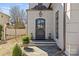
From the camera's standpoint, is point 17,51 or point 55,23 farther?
point 55,23

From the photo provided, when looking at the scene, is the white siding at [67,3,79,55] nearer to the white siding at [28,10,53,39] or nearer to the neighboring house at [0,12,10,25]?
the neighboring house at [0,12,10,25]

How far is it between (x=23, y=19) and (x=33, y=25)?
363 centimetres

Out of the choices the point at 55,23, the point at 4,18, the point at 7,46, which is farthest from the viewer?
the point at 55,23

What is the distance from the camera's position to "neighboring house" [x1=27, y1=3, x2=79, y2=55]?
6.18 meters

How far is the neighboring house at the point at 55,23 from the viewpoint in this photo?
243 inches

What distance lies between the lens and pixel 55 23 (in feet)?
28.9

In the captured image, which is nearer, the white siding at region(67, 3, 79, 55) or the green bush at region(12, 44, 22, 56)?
the green bush at region(12, 44, 22, 56)

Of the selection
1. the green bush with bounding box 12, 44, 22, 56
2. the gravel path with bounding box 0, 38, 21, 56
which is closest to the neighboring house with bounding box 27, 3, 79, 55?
the gravel path with bounding box 0, 38, 21, 56

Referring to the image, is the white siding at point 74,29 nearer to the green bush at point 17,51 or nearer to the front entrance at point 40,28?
the green bush at point 17,51

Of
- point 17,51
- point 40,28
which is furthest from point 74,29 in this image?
point 40,28

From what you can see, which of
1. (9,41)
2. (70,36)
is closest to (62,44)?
(70,36)

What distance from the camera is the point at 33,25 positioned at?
30.2ft

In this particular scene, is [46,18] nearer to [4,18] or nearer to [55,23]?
[55,23]

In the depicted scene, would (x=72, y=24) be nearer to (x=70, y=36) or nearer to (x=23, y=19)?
(x=70, y=36)
